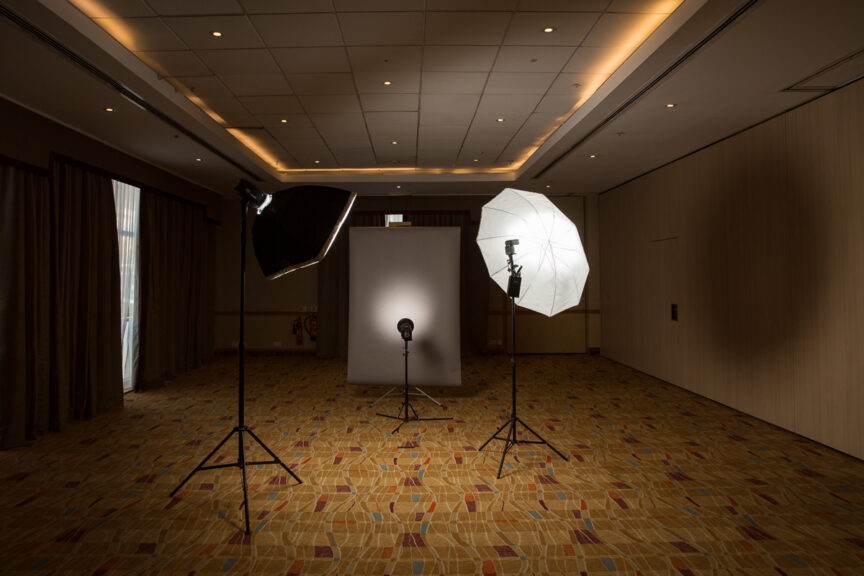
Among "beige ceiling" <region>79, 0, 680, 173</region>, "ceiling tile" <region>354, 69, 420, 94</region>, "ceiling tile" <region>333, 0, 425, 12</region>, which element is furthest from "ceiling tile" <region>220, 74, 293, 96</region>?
"ceiling tile" <region>333, 0, 425, 12</region>

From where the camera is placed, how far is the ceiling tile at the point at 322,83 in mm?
3865

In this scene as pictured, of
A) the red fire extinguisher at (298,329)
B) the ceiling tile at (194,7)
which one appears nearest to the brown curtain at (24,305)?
the ceiling tile at (194,7)

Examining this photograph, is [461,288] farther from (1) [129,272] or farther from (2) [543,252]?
(1) [129,272]

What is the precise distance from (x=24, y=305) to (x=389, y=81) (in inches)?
157

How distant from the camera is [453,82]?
3.99 m

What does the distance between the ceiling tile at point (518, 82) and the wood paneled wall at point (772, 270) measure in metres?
2.42

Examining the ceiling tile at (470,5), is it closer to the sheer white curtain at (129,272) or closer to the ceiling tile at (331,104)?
the ceiling tile at (331,104)

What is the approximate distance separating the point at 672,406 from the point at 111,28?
21.4 feet

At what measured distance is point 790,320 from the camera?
4062 millimetres

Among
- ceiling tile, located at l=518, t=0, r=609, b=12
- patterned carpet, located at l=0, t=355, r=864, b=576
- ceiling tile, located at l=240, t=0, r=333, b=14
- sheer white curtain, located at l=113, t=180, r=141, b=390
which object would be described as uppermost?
ceiling tile, located at l=518, t=0, r=609, b=12

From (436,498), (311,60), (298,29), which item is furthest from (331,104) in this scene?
(436,498)

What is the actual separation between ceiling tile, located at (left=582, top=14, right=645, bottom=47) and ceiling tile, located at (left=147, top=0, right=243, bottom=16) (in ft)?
8.55

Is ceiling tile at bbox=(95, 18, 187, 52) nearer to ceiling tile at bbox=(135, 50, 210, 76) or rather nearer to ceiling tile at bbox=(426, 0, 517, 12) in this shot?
ceiling tile at bbox=(135, 50, 210, 76)

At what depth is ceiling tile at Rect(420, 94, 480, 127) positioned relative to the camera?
4322 millimetres
